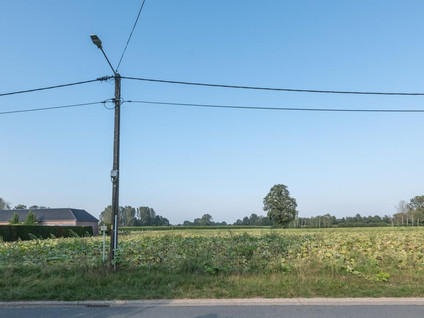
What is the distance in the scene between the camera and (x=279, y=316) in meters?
5.09

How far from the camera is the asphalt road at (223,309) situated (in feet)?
17.0

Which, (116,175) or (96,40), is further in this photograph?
(116,175)

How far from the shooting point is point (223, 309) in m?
5.50

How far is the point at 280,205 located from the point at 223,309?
7842 centimetres

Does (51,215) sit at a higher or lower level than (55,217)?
higher

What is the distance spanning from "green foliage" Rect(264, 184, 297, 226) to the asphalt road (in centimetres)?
7704

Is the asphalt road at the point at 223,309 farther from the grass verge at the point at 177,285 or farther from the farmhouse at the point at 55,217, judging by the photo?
the farmhouse at the point at 55,217

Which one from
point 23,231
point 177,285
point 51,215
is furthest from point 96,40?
point 51,215

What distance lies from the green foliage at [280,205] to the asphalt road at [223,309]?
77.0 m

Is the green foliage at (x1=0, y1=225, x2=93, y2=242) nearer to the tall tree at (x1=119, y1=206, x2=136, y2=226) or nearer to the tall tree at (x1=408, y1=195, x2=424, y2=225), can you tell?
the tall tree at (x1=119, y1=206, x2=136, y2=226)

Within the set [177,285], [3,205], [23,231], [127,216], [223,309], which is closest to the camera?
[223,309]

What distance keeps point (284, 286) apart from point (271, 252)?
3.63m

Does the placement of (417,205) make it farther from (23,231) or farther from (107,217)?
(23,231)

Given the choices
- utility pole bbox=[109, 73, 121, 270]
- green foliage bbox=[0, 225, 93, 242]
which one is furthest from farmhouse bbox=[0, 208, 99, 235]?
utility pole bbox=[109, 73, 121, 270]
